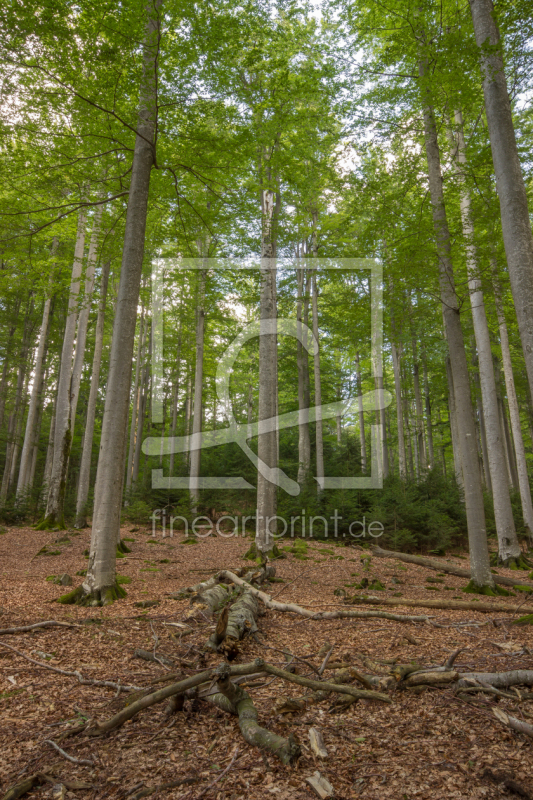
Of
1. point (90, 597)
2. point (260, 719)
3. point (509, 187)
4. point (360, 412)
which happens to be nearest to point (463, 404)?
point (509, 187)

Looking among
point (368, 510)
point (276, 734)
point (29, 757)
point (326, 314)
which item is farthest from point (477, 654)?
point (326, 314)

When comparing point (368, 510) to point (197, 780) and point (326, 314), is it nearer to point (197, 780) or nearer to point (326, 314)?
point (326, 314)

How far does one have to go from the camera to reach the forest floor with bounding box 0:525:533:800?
→ 2.17m

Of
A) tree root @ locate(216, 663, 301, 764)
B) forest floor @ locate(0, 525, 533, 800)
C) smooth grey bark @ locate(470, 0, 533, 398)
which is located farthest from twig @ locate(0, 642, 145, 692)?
smooth grey bark @ locate(470, 0, 533, 398)

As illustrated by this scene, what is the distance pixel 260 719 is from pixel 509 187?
197 inches

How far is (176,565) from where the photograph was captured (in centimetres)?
883

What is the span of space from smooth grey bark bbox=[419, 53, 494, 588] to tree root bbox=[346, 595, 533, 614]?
1.35 metres

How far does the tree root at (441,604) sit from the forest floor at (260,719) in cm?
17

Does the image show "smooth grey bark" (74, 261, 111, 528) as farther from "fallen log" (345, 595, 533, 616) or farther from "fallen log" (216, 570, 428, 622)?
"fallen log" (345, 595, 533, 616)

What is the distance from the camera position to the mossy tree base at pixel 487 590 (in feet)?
22.8

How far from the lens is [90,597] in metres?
5.63

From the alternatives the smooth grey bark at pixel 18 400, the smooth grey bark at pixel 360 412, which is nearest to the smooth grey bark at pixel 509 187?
the smooth grey bark at pixel 360 412

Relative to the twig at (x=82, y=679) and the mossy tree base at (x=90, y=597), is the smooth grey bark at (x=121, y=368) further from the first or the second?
the twig at (x=82, y=679)

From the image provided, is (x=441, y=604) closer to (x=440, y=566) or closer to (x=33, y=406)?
(x=440, y=566)
